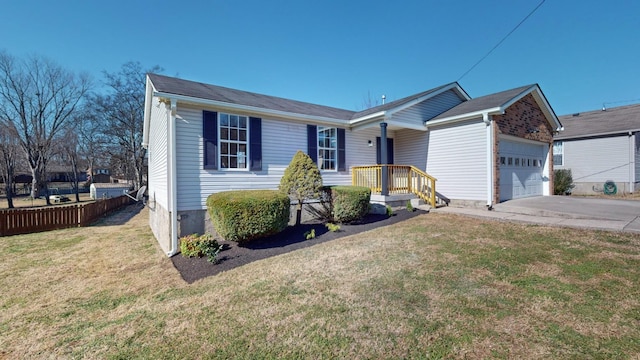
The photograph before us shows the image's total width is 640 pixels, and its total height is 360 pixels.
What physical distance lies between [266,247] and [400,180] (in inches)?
235

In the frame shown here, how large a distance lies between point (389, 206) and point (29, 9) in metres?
14.2

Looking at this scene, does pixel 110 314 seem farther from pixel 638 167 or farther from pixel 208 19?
pixel 638 167

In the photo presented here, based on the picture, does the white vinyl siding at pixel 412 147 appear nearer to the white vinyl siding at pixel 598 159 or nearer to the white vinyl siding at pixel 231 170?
the white vinyl siding at pixel 231 170

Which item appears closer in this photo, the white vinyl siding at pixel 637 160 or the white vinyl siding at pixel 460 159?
the white vinyl siding at pixel 460 159

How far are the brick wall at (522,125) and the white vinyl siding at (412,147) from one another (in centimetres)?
248

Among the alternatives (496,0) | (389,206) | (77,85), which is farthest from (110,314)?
(77,85)

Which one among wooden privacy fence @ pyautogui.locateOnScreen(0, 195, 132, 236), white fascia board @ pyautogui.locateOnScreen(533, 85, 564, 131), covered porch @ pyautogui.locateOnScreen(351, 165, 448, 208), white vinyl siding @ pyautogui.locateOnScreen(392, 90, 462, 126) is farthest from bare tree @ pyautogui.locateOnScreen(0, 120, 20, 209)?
white fascia board @ pyautogui.locateOnScreen(533, 85, 564, 131)

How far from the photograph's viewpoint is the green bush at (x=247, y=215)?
5.90 m

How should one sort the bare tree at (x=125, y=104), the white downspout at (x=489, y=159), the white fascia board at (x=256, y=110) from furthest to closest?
the bare tree at (x=125, y=104) → the white downspout at (x=489, y=159) → the white fascia board at (x=256, y=110)

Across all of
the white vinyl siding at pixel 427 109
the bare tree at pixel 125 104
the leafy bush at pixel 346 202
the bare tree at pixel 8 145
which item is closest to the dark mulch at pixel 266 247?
the leafy bush at pixel 346 202

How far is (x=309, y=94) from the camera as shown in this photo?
20828mm

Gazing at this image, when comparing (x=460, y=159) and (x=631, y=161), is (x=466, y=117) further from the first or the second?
(x=631, y=161)

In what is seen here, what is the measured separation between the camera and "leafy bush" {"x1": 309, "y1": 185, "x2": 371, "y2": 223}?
304 inches

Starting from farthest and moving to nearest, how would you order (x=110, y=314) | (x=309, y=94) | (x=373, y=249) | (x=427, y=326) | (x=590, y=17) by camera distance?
(x=309, y=94) < (x=590, y=17) < (x=373, y=249) < (x=110, y=314) < (x=427, y=326)
